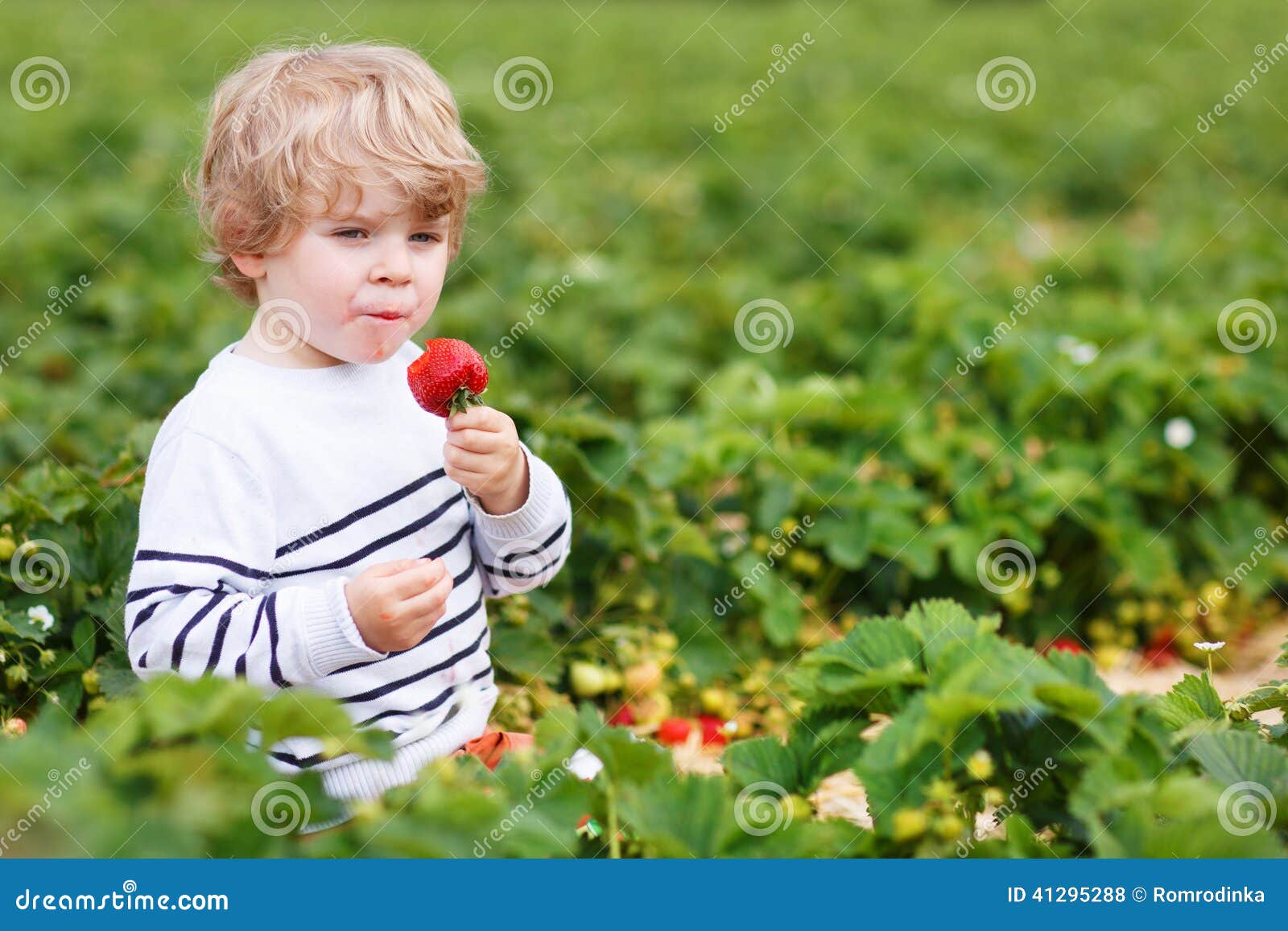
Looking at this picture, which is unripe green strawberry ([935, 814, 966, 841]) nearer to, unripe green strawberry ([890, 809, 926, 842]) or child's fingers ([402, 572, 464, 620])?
unripe green strawberry ([890, 809, 926, 842])

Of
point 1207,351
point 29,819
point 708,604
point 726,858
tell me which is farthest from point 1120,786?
point 1207,351

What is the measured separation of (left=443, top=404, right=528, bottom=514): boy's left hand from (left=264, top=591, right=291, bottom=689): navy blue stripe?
304 mm

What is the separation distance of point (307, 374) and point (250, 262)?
0.18 m

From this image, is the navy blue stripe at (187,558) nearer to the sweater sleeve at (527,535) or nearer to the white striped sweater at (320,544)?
the white striped sweater at (320,544)

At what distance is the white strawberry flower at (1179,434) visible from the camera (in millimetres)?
3828

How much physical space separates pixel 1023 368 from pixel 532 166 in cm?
382

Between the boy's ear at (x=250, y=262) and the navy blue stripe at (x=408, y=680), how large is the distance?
63 cm

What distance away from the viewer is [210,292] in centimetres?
523

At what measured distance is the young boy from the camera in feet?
5.73

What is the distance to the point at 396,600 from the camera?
5.70ft

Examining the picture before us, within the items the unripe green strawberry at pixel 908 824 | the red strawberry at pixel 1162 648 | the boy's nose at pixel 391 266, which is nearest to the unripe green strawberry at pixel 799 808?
the unripe green strawberry at pixel 908 824

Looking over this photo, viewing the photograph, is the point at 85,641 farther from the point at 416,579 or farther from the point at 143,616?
the point at 416,579

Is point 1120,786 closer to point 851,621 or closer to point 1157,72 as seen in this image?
point 851,621

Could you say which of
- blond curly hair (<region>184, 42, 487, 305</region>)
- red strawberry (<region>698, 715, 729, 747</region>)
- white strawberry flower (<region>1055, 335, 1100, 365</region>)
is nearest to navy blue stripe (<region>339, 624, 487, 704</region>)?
blond curly hair (<region>184, 42, 487, 305</region>)
